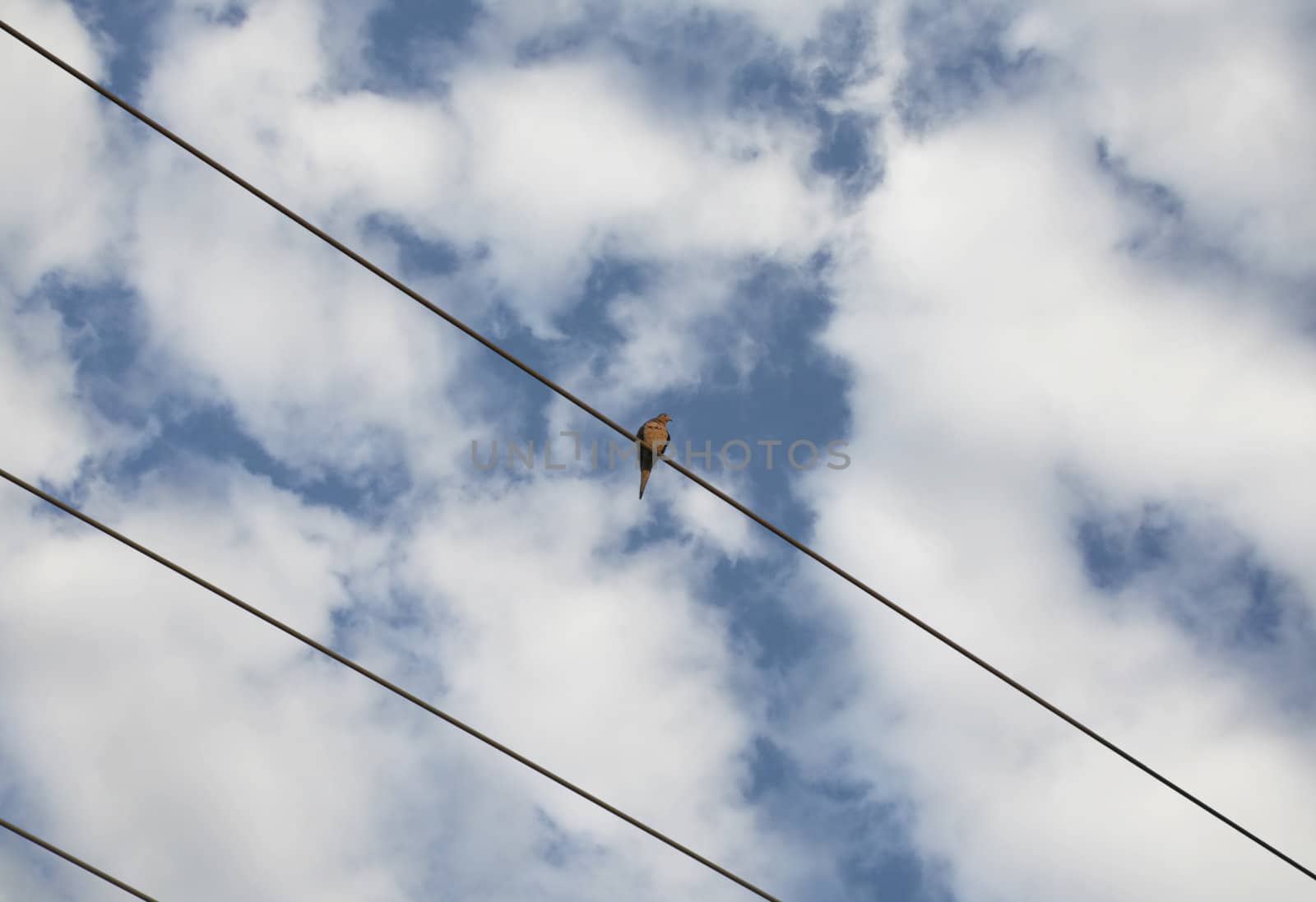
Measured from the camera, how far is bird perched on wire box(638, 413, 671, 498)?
15086 mm

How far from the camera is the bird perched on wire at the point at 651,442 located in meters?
15.1

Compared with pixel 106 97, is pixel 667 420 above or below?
above

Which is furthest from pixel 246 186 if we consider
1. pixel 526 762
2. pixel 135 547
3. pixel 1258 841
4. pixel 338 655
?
pixel 1258 841

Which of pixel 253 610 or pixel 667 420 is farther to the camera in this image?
Result: pixel 667 420

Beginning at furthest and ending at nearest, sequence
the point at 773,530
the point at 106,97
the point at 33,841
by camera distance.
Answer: the point at 773,530 → the point at 33,841 → the point at 106,97

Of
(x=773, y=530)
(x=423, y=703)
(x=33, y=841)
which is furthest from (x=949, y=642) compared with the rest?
(x=33, y=841)

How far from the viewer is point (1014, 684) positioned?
917 cm

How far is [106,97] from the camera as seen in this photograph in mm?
8312

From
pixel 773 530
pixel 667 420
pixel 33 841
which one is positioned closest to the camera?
pixel 33 841

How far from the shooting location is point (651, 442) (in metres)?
15.3

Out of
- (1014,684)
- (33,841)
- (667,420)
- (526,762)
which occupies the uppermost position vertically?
(667,420)

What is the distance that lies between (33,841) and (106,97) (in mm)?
4891

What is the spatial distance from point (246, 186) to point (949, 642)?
559 cm

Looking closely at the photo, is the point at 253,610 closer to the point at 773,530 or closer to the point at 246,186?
the point at 246,186
